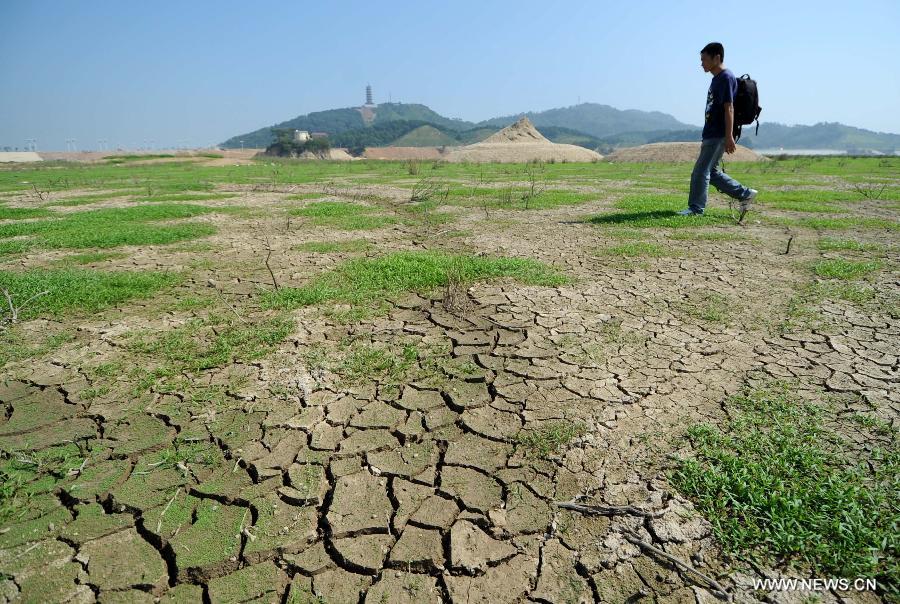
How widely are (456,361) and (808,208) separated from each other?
27.6 ft

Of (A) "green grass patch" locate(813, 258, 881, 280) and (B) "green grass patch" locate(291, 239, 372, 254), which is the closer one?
(A) "green grass patch" locate(813, 258, 881, 280)

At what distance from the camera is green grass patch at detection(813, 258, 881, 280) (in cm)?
433

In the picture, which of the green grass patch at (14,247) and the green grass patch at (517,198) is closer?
the green grass patch at (14,247)

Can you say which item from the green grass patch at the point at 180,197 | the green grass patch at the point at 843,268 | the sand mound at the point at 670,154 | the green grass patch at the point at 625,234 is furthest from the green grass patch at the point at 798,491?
the sand mound at the point at 670,154

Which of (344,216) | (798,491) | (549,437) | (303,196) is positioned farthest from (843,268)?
(303,196)

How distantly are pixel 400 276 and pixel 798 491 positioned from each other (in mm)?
3447

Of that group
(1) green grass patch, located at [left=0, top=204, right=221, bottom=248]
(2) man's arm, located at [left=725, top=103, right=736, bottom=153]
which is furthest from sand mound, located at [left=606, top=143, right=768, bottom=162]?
(1) green grass patch, located at [left=0, top=204, right=221, bottom=248]

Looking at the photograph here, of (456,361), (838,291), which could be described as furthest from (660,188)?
Answer: (456,361)

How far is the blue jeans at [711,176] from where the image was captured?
6480 millimetres

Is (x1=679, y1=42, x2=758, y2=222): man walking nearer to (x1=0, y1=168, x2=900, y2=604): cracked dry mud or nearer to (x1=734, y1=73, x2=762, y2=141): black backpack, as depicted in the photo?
(x1=734, y1=73, x2=762, y2=141): black backpack

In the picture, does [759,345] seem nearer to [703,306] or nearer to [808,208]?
[703,306]

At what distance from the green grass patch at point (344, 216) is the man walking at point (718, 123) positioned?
4864 mm

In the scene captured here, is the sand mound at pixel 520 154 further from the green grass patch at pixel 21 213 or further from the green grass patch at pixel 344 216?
the green grass patch at pixel 21 213

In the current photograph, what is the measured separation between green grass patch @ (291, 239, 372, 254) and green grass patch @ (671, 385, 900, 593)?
455 centimetres
